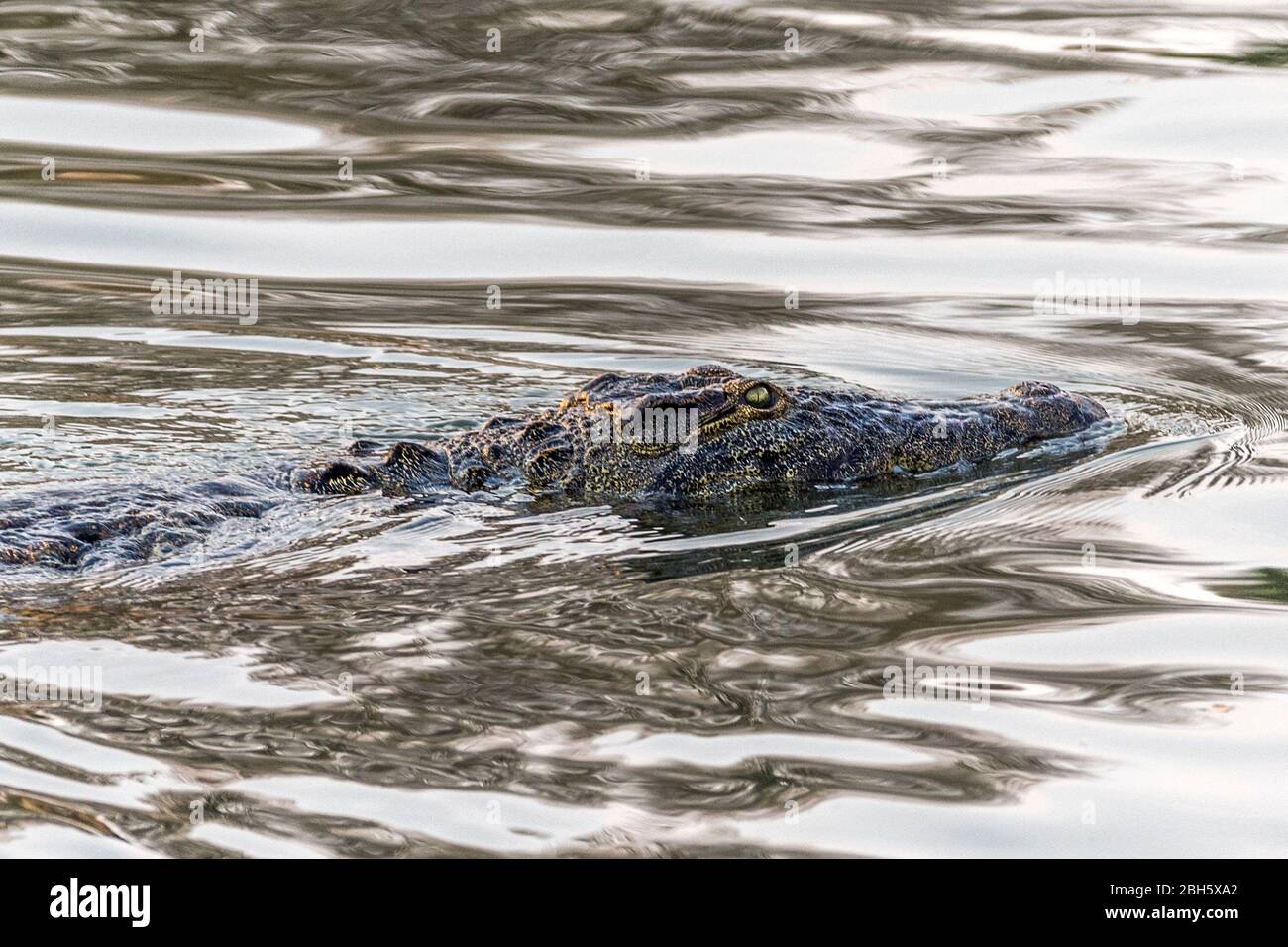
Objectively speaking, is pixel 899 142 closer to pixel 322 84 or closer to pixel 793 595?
pixel 322 84

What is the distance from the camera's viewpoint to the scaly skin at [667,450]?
7293 millimetres

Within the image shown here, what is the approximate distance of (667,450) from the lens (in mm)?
7324

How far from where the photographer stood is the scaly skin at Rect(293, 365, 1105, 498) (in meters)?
7.29

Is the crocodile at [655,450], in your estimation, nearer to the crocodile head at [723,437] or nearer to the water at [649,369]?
the crocodile head at [723,437]

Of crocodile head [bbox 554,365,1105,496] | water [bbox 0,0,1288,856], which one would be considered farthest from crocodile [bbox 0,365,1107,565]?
water [bbox 0,0,1288,856]

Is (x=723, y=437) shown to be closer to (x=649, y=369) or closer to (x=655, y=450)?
(x=655, y=450)

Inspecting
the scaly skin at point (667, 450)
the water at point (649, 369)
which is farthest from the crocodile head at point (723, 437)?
the water at point (649, 369)

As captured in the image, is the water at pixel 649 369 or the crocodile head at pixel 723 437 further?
the crocodile head at pixel 723 437

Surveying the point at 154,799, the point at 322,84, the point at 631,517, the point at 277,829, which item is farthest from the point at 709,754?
the point at 322,84

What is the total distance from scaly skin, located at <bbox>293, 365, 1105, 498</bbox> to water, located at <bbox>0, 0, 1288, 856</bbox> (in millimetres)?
217

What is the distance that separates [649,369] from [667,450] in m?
2.42

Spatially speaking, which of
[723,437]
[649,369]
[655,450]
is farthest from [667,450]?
[649,369]

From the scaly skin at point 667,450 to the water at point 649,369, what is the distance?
22cm

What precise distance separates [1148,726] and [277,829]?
253 centimetres
